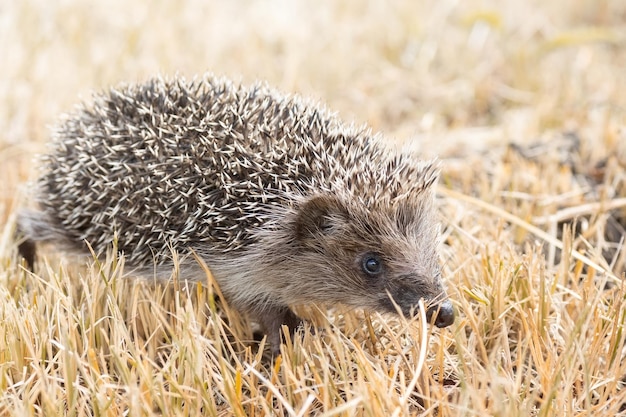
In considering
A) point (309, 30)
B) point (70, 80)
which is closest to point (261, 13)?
point (309, 30)

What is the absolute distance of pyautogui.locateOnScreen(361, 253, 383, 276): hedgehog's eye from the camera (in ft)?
Answer: 10.4

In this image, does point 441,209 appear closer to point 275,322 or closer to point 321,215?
point 321,215

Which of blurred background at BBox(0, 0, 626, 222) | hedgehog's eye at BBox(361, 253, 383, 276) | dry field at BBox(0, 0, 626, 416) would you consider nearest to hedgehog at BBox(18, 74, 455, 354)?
hedgehog's eye at BBox(361, 253, 383, 276)

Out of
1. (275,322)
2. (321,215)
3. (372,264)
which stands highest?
(321,215)

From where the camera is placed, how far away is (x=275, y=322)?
3.33 m

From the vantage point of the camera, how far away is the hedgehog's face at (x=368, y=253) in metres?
3.11

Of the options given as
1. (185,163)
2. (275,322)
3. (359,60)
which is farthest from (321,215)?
(359,60)

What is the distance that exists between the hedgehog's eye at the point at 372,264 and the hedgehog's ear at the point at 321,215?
0.19m

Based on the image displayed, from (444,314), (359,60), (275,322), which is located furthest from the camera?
(359,60)

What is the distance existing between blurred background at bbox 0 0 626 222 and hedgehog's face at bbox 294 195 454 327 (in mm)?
2468

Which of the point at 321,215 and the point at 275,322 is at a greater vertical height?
the point at 321,215

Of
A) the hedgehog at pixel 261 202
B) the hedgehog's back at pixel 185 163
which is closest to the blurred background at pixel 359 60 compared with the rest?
the hedgehog's back at pixel 185 163

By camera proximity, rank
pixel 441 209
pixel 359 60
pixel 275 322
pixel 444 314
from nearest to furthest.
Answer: pixel 444 314, pixel 275 322, pixel 441 209, pixel 359 60

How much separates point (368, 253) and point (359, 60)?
4853 millimetres
